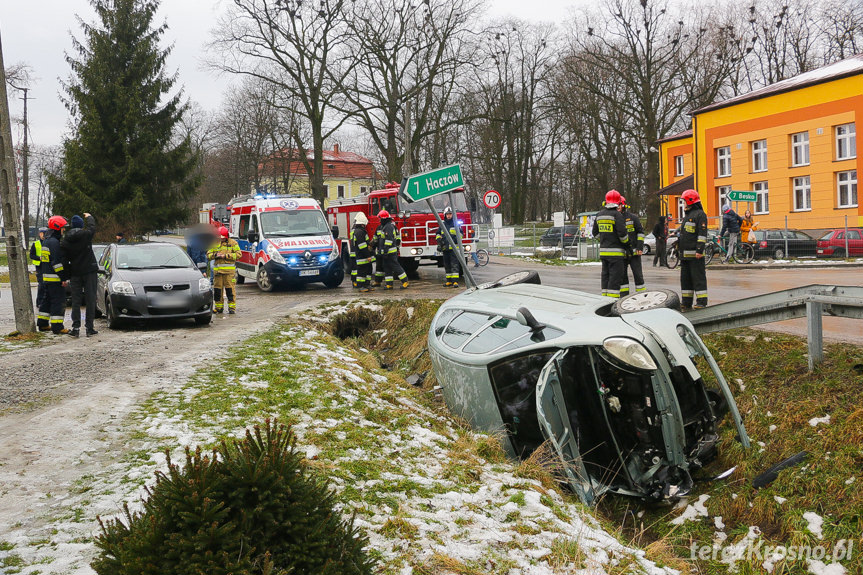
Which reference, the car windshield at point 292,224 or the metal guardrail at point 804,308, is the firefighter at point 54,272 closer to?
the car windshield at point 292,224

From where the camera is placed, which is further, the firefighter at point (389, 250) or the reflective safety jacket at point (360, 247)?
the reflective safety jacket at point (360, 247)

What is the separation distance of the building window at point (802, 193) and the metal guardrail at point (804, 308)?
30.6 m

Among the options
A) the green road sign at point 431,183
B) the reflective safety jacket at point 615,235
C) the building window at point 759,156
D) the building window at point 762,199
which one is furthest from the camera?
the building window at point 762,199

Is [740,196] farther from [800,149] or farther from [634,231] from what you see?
[634,231]

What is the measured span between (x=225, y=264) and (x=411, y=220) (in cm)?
699

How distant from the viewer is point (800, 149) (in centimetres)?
3516

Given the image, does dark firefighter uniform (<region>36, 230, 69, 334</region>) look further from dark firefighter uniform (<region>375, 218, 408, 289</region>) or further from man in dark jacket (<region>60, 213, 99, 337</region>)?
dark firefighter uniform (<region>375, 218, 408, 289</region>)

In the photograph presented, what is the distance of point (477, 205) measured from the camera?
2083 cm

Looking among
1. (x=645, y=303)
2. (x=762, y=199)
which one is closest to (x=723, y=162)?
(x=762, y=199)

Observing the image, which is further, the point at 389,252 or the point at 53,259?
the point at 389,252

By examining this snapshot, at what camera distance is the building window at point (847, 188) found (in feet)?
108

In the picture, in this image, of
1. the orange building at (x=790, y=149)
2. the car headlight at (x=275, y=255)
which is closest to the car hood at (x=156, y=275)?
the car headlight at (x=275, y=255)

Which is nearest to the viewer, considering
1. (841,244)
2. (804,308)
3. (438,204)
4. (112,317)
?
(804,308)

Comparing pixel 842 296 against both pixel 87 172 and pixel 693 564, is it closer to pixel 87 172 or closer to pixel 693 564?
pixel 693 564
